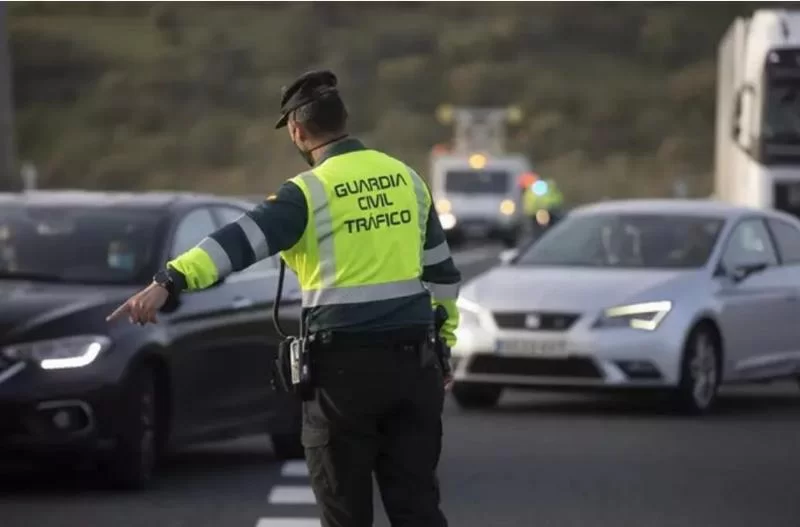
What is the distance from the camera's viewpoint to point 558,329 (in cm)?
1502

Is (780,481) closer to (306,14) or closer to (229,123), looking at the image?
(229,123)

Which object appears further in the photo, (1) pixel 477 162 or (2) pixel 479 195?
(1) pixel 477 162

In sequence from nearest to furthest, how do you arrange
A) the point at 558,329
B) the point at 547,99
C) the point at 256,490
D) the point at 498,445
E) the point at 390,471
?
the point at 390,471, the point at 256,490, the point at 498,445, the point at 558,329, the point at 547,99

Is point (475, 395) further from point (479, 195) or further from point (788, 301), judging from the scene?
point (479, 195)

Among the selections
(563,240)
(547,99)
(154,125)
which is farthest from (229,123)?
(563,240)

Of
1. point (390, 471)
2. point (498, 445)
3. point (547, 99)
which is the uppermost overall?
point (390, 471)

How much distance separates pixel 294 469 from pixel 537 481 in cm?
131

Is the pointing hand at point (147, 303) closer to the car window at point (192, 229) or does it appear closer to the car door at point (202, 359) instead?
the car door at point (202, 359)

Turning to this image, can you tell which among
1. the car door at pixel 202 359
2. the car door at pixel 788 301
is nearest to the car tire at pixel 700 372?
the car door at pixel 788 301

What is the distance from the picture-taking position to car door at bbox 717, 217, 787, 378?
51.6 feet

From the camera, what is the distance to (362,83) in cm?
10900

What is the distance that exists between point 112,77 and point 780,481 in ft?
312

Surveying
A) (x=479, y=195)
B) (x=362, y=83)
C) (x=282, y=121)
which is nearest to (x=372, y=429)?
(x=282, y=121)

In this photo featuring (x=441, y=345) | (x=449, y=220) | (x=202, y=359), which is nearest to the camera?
(x=441, y=345)
